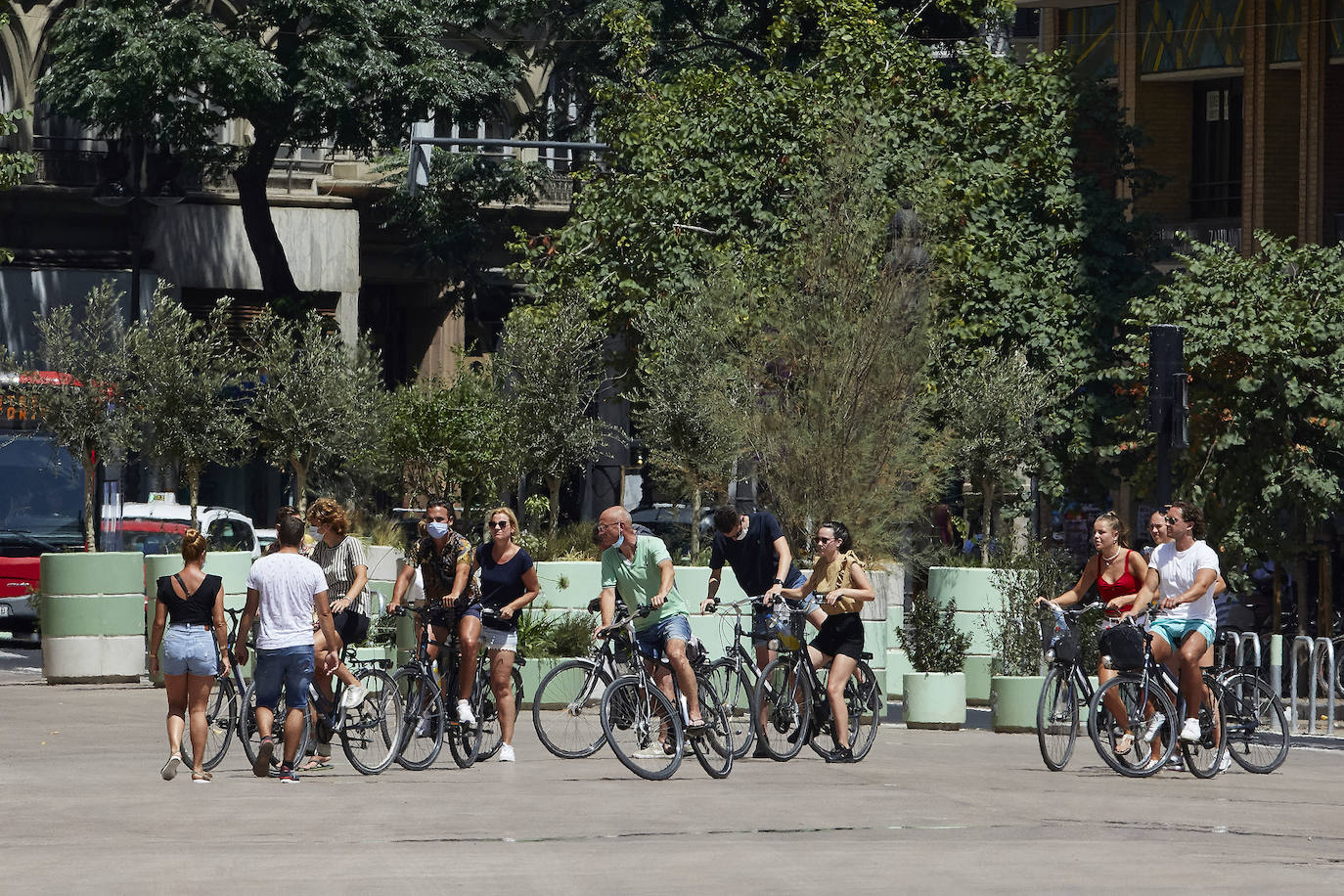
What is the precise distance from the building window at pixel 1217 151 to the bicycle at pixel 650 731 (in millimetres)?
25881

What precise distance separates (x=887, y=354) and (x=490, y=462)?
5.00 m

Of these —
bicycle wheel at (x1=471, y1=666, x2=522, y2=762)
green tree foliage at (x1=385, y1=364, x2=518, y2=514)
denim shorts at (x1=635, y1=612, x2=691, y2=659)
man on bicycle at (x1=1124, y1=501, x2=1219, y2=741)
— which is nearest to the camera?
denim shorts at (x1=635, y1=612, x2=691, y2=659)

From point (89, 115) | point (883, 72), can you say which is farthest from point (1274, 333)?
point (89, 115)

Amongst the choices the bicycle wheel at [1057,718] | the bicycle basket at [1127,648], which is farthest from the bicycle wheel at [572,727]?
the bicycle basket at [1127,648]

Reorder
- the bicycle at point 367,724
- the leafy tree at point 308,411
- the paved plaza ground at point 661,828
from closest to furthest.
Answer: the paved plaza ground at point 661,828 → the bicycle at point 367,724 → the leafy tree at point 308,411

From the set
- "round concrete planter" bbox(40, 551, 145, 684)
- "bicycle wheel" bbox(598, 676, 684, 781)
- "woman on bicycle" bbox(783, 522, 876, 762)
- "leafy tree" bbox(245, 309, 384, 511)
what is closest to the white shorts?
"bicycle wheel" bbox(598, 676, 684, 781)

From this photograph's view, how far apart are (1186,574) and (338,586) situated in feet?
17.6

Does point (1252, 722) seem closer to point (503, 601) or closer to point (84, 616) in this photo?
point (503, 601)

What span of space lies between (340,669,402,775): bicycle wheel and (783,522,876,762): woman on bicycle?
8.78ft

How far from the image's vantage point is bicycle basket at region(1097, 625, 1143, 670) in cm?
1442

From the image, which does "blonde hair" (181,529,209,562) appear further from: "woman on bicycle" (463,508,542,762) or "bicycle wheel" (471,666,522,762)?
"bicycle wheel" (471,666,522,762)

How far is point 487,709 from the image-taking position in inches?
600

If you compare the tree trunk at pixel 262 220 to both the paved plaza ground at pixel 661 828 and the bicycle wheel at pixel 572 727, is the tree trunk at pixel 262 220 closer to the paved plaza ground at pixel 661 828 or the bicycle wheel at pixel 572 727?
the paved plaza ground at pixel 661 828

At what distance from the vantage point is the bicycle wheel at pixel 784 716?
15133 mm
